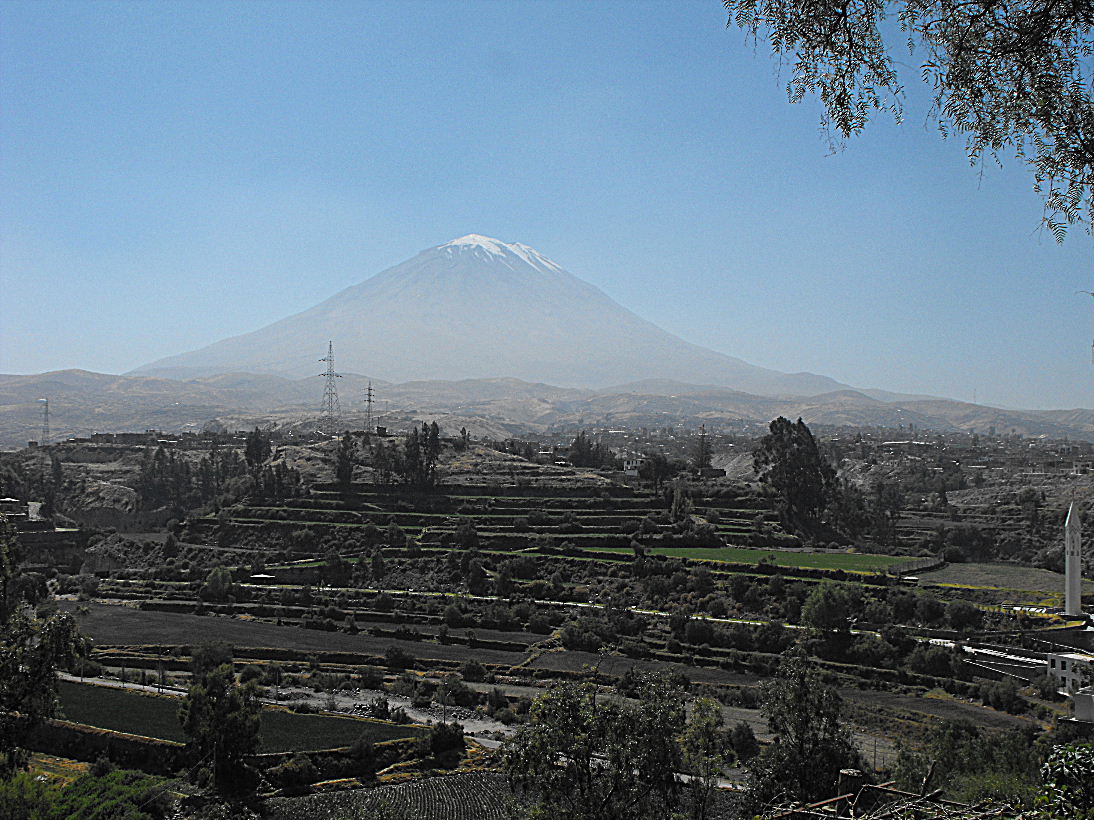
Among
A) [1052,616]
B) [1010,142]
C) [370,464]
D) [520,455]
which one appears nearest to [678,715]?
[1010,142]

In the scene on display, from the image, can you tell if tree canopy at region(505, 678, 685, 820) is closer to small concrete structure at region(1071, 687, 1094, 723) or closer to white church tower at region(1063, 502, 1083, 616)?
small concrete structure at region(1071, 687, 1094, 723)

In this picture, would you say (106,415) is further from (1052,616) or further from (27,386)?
(1052,616)

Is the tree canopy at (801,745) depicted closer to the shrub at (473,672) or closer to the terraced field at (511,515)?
the shrub at (473,672)

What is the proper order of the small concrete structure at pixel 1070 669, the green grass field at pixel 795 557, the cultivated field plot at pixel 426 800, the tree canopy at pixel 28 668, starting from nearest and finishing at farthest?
the tree canopy at pixel 28 668 < the cultivated field plot at pixel 426 800 < the small concrete structure at pixel 1070 669 < the green grass field at pixel 795 557

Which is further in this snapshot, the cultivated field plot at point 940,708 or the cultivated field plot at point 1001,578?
the cultivated field plot at point 1001,578

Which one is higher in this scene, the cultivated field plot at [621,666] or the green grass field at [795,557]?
the green grass field at [795,557]

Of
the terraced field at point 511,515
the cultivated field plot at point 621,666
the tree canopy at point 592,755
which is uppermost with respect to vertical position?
the tree canopy at point 592,755

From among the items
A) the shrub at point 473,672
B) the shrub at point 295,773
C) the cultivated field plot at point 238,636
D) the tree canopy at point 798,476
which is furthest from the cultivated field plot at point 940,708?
the tree canopy at point 798,476

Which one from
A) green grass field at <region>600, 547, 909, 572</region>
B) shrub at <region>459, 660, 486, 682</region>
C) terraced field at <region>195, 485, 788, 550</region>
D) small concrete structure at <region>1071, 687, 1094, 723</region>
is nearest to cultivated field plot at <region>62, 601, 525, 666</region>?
shrub at <region>459, 660, 486, 682</region>
